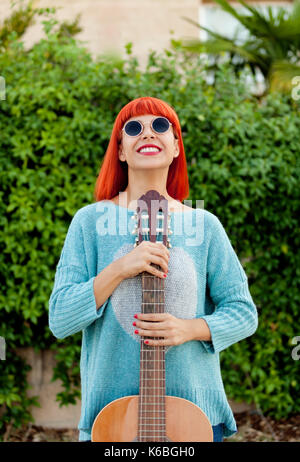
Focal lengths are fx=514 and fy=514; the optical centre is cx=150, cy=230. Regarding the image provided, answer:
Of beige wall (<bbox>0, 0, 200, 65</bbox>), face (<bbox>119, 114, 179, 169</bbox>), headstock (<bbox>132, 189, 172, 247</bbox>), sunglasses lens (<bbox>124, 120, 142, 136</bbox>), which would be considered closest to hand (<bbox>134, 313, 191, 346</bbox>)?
headstock (<bbox>132, 189, 172, 247</bbox>)

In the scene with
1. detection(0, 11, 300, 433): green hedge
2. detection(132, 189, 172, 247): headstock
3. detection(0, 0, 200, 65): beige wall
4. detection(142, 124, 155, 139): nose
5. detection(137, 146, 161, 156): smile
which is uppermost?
detection(0, 0, 200, 65): beige wall

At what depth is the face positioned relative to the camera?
1.91 meters

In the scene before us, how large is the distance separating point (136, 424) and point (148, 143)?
0.98m

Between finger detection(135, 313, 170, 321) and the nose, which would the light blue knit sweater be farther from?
the nose

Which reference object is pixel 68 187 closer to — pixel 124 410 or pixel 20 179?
pixel 20 179

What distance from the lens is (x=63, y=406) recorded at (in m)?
4.46

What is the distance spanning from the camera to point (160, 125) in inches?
76.2

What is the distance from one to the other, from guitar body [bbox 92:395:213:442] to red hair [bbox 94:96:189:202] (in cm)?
84

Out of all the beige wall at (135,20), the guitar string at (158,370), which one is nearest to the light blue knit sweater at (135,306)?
the guitar string at (158,370)

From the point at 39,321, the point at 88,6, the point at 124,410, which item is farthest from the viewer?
the point at 88,6
